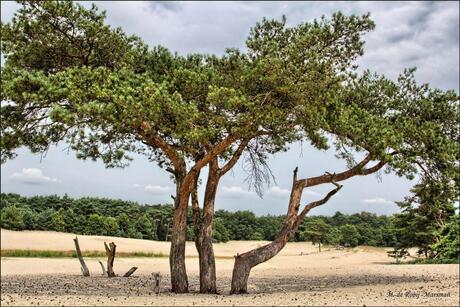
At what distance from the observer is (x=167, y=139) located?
1620cm

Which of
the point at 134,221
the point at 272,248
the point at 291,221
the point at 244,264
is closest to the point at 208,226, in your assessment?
the point at 244,264

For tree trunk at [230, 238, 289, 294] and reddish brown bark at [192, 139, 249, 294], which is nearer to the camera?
tree trunk at [230, 238, 289, 294]

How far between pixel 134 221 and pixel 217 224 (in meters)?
17.3

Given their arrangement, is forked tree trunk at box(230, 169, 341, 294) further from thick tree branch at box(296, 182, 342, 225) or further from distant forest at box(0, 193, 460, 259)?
distant forest at box(0, 193, 460, 259)

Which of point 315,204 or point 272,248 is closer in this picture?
point 272,248

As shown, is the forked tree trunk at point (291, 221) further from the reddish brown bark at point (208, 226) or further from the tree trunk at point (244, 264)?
the reddish brown bark at point (208, 226)

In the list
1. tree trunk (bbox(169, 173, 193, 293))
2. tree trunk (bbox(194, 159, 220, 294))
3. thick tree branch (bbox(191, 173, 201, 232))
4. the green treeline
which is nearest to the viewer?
tree trunk (bbox(169, 173, 193, 293))

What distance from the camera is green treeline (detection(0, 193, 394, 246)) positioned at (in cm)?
4869

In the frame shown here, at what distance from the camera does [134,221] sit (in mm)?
65375

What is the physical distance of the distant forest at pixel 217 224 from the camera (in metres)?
40.6

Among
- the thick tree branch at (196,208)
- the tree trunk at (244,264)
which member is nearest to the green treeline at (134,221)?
the thick tree branch at (196,208)

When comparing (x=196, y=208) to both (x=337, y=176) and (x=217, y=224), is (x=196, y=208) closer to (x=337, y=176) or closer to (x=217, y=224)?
(x=337, y=176)

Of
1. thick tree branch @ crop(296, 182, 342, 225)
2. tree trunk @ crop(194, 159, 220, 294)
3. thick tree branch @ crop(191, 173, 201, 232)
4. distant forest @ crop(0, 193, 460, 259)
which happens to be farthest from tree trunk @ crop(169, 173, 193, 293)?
distant forest @ crop(0, 193, 460, 259)

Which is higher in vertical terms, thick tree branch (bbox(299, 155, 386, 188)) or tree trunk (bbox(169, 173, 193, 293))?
thick tree branch (bbox(299, 155, 386, 188))
